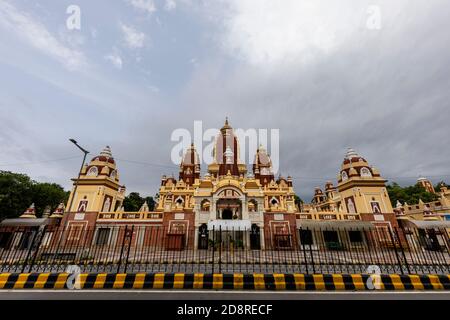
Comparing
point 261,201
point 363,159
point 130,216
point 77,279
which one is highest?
point 363,159

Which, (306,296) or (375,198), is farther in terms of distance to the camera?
(375,198)

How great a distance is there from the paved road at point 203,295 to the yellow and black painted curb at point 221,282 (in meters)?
0.28

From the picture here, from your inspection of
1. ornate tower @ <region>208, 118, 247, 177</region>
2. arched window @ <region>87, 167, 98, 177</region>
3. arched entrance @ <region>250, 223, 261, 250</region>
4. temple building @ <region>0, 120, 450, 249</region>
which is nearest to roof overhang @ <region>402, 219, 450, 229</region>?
temple building @ <region>0, 120, 450, 249</region>

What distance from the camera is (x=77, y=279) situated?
6715mm

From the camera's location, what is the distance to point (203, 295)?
6.00 meters

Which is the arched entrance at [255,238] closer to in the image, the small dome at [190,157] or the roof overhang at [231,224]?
the roof overhang at [231,224]

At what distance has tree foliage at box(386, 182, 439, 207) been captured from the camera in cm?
3669

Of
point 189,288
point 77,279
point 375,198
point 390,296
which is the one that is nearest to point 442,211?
point 375,198

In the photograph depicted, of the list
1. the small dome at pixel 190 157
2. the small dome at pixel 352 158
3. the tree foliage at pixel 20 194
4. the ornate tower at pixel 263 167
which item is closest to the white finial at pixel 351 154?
the small dome at pixel 352 158

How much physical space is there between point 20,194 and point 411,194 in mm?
68444

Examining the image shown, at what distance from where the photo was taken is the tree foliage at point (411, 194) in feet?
120
